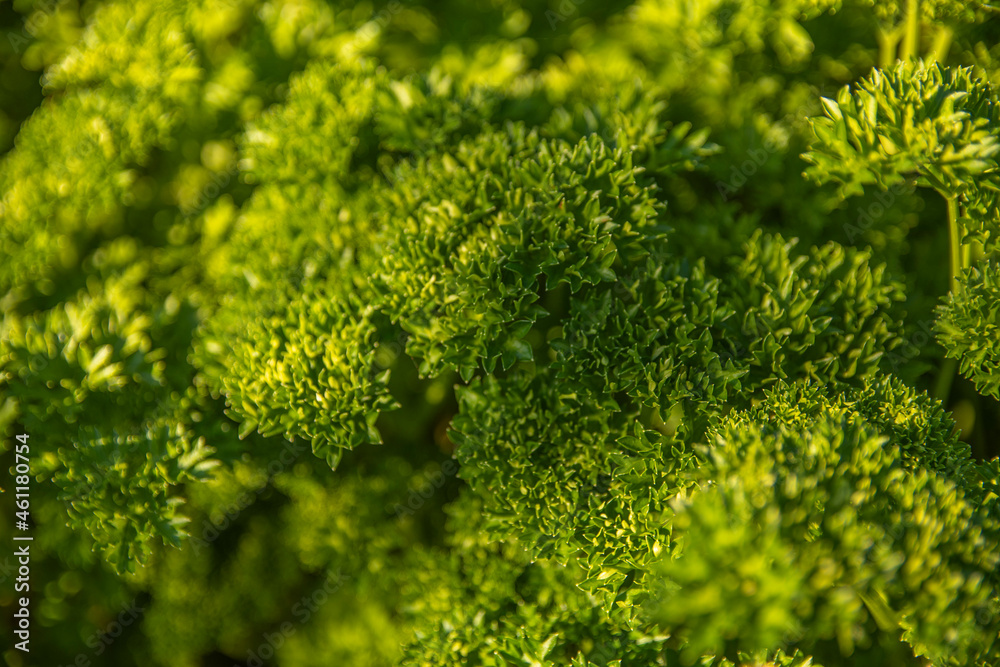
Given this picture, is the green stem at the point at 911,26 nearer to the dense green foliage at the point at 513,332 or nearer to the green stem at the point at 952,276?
the dense green foliage at the point at 513,332

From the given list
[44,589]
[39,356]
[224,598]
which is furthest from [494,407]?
[44,589]

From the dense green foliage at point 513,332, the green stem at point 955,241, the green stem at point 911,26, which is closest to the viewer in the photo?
the dense green foliage at point 513,332

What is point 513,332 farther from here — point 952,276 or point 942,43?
point 942,43

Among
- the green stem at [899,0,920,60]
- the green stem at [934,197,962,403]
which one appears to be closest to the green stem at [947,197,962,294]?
the green stem at [934,197,962,403]

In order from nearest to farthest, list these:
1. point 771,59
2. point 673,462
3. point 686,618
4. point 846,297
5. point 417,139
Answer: point 686,618 < point 673,462 < point 846,297 < point 417,139 < point 771,59

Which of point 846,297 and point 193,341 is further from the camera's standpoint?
point 193,341

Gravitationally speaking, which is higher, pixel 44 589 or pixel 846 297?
pixel 846 297

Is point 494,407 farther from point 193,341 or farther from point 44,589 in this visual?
point 44,589

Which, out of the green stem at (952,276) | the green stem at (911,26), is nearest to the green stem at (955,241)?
the green stem at (952,276)
